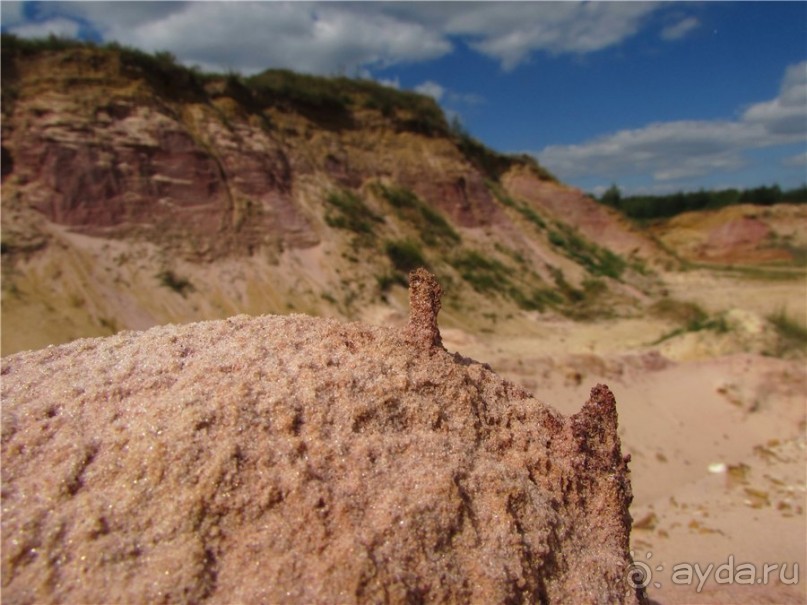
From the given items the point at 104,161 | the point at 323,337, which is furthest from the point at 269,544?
the point at 104,161

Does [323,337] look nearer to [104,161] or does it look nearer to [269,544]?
[269,544]

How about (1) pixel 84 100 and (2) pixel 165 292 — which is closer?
(2) pixel 165 292

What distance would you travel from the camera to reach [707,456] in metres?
6.88

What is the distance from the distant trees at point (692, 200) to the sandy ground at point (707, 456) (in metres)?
33.0

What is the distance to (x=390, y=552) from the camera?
5.45 feet

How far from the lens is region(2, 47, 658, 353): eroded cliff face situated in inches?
418

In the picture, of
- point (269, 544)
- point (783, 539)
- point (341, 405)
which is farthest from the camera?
point (783, 539)

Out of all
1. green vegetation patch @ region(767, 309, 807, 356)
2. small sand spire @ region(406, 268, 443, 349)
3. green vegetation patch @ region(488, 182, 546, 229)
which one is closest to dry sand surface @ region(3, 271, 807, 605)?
small sand spire @ region(406, 268, 443, 349)

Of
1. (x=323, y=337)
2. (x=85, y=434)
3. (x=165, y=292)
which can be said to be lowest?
(x=165, y=292)

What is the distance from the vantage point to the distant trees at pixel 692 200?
40.3m

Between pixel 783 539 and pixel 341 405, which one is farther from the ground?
pixel 341 405

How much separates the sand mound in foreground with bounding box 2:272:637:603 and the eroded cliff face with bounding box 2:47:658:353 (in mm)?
8218

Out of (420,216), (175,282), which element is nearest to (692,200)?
(420,216)

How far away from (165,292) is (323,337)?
9.47 meters
